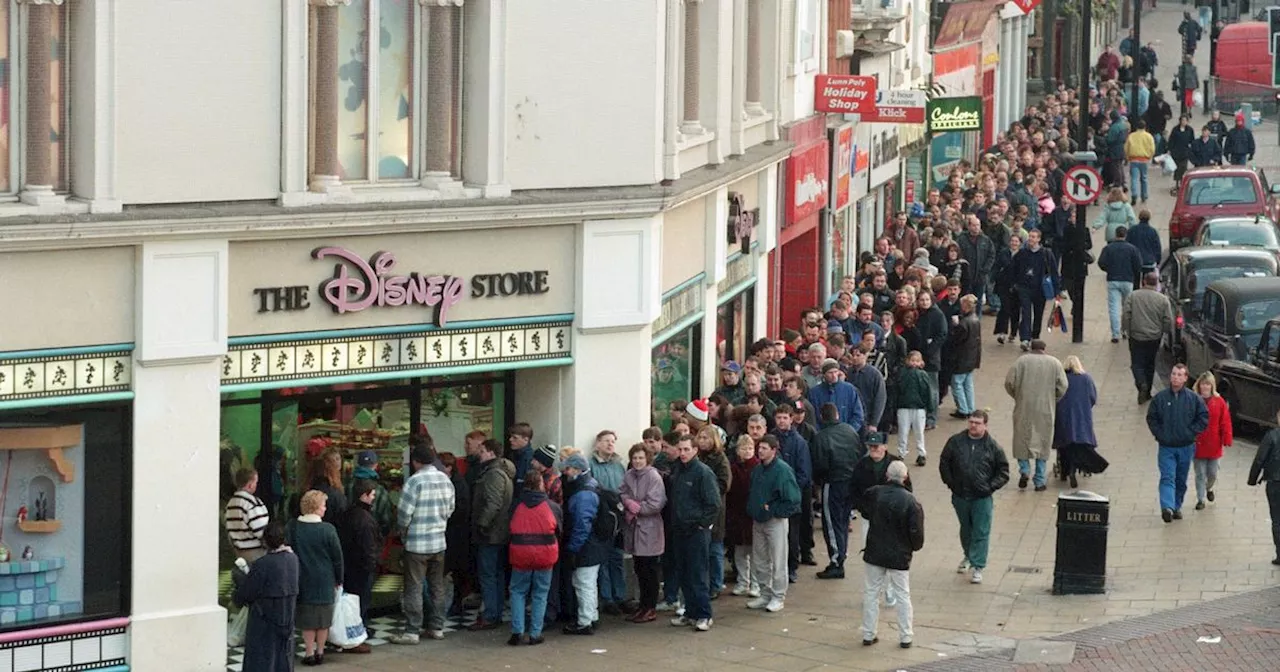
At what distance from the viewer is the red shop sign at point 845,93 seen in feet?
97.8

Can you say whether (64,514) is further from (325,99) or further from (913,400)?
(913,400)

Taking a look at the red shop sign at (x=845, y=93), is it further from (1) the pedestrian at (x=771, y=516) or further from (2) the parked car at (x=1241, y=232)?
(1) the pedestrian at (x=771, y=516)

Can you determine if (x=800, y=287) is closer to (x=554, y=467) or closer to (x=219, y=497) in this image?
(x=554, y=467)

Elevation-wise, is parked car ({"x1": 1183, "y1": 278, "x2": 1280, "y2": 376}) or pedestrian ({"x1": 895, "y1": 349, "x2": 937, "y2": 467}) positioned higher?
parked car ({"x1": 1183, "y1": 278, "x2": 1280, "y2": 376})

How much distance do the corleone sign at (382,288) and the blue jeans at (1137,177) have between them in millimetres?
30730

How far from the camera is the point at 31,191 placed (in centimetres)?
1625

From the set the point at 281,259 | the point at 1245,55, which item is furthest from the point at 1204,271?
the point at 1245,55

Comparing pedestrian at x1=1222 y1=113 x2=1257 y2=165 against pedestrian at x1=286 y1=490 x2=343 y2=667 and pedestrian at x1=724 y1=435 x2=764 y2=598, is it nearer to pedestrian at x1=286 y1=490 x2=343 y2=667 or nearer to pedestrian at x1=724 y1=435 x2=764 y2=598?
pedestrian at x1=724 y1=435 x2=764 y2=598

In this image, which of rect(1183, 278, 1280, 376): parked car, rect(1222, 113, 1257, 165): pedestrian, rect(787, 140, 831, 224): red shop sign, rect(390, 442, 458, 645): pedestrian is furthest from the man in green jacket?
rect(1222, 113, 1257, 165): pedestrian

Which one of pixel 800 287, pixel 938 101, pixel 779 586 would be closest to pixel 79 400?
pixel 779 586

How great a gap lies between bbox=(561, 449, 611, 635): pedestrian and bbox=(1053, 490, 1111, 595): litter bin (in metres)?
3.96

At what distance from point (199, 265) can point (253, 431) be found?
1666 mm

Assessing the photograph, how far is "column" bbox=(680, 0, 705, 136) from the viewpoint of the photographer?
2273 centimetres

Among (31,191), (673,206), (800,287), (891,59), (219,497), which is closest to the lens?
(31,191)
